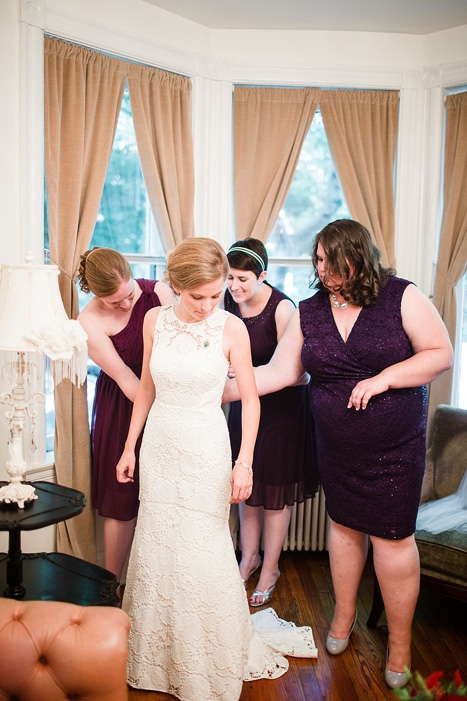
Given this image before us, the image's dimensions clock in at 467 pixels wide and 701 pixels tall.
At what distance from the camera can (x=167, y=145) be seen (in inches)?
136

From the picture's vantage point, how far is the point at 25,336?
200cm

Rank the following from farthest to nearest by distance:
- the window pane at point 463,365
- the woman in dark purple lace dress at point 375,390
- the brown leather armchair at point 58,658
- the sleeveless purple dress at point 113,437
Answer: the window pane at point 463,365 → the sleeveless purple dress at point 113,437 → the woman in dark purple lace dress at point 375,390 → the brown leather armchair at point 58,658

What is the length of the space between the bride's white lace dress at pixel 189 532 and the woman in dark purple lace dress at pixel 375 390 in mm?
436

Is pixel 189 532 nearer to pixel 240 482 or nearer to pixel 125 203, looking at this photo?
pixel 240 482

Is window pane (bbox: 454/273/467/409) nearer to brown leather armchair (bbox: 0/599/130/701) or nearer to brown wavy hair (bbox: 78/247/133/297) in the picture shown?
brown wavy hair (bbox: 78/247/133/297)

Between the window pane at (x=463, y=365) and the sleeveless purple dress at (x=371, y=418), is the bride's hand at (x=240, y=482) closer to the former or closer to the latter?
the sleeveless purple dress at (x=371, y=418)

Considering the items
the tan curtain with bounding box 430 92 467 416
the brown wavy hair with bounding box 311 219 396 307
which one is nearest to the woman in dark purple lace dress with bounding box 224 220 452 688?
the brown wavy hair with bounding box 311 219 396 307

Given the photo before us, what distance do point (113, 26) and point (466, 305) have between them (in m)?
2.44

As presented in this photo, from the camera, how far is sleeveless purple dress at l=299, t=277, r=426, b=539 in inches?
94.1

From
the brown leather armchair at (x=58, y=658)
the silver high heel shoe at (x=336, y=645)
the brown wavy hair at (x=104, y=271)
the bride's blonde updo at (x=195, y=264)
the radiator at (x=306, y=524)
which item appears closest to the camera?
the brown leather armchair at (x=58, y=658)

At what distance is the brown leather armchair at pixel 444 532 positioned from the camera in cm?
272

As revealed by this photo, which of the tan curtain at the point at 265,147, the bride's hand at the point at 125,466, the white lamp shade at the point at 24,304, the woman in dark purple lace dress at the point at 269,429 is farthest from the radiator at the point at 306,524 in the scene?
the white lamp shade at the point at 24,304

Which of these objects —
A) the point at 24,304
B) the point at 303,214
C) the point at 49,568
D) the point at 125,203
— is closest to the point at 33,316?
the point at 24,304

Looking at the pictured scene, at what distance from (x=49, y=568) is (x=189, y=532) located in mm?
490
